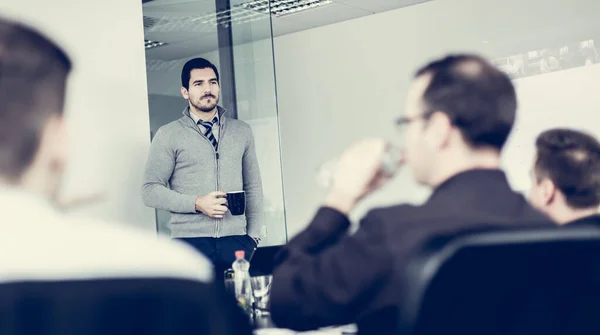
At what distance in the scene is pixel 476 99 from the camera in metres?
1.42

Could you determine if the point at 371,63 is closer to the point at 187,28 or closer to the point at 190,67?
the point at 187,28

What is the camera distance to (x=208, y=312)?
0.81 meters

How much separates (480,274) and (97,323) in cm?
49

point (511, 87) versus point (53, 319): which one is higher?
point (511, 87)

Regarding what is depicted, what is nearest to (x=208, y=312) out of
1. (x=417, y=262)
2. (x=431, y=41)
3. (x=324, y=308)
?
(x=417, y=262)

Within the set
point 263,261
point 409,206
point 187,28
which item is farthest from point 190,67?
point 409,206

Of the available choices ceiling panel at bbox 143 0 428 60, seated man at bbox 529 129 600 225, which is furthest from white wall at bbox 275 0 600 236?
seated man at bbox 529 129 600 225

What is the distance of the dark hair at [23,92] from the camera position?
0.87 metres

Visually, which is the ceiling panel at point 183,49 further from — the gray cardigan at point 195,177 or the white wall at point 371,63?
the white wall at point 371,63

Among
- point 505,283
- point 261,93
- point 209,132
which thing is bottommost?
point 505,283

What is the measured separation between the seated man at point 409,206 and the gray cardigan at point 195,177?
6.86ft

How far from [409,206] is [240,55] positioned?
3271mm

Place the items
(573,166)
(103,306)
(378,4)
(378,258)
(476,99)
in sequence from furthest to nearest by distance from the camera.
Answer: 1. (378,4)
2. (573,166)
3. (476,99)
4. (378,258)
5. (103,306)

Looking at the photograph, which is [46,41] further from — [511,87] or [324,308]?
[511,87]
